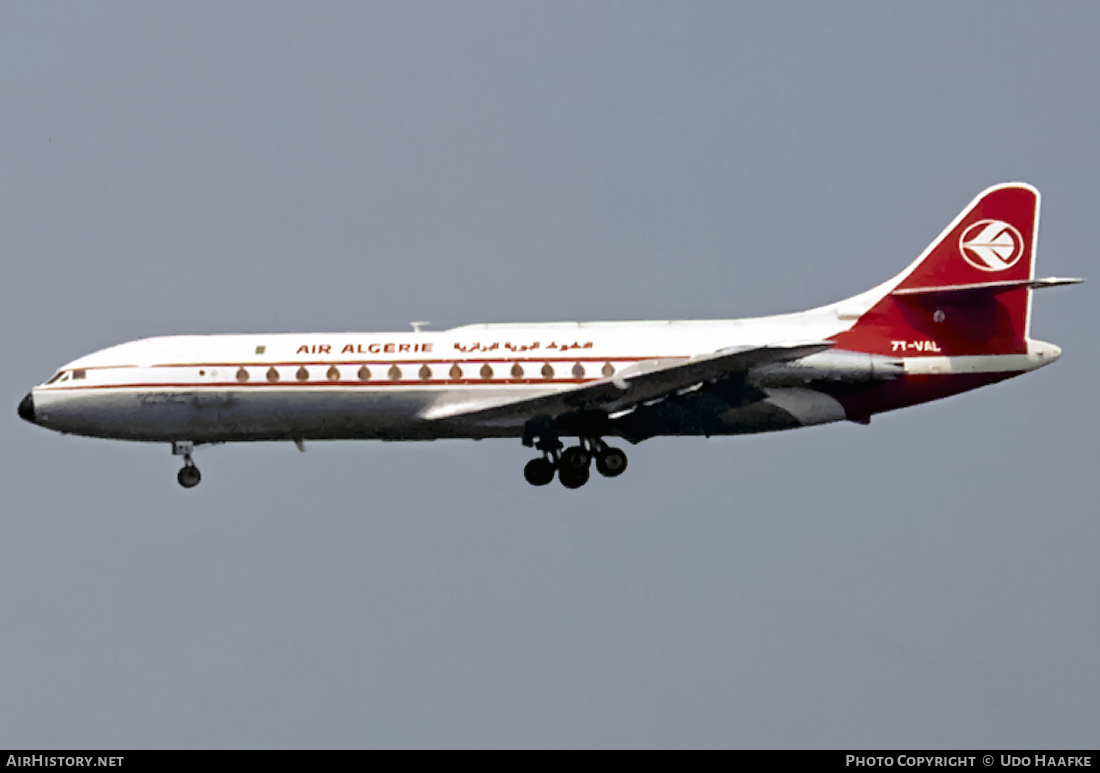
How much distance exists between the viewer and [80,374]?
163 ft

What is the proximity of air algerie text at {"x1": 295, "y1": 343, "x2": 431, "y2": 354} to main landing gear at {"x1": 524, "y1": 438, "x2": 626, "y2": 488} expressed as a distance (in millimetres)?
4145

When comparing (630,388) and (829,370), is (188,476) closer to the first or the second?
(630,388)

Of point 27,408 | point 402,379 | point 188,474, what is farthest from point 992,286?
point 27,408

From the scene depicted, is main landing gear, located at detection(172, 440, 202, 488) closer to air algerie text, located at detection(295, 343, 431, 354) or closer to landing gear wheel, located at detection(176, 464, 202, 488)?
landing gear wheel, located at detection(176, 464, 202, 488)

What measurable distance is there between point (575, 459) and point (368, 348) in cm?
613

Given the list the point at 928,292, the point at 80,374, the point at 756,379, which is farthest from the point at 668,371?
the point at 80,374

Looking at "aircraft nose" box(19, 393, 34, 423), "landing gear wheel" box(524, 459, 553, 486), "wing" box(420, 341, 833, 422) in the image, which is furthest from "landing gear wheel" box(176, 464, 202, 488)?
"landing gear wheel" box(524, 459, 553, 486)

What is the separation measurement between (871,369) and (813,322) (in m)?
2.36

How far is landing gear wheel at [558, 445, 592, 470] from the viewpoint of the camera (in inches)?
1919

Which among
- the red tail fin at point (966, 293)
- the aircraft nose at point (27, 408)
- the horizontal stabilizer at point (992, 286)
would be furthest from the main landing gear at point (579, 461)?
the aircraft nose at point (27, 408)

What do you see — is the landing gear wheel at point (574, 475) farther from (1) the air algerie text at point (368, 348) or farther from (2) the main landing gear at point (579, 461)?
(1) the air algerie text at point (368, 348)
